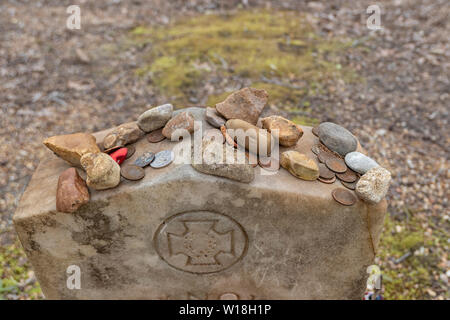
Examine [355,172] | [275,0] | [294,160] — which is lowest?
[355,172]

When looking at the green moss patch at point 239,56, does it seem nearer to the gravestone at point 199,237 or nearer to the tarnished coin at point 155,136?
the tarnished coin at point 155,136

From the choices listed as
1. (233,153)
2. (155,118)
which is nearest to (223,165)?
(233,153)

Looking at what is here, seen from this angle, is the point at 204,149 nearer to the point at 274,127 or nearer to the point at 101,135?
the point at 274,127

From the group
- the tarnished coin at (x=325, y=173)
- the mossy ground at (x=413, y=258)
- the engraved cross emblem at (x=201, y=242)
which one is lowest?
the mossy ground at (x=413, y=258)

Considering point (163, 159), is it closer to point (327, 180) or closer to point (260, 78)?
point (327, 180)

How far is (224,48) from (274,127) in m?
3.13

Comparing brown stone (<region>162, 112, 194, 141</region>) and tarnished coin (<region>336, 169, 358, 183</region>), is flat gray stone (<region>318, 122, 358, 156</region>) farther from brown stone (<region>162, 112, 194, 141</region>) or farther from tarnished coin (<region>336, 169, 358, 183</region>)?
A: brown stone (<region>162, 112, 194, 141</region>)

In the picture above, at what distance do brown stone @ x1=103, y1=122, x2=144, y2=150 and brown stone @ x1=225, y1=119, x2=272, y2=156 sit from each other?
22.9 inches

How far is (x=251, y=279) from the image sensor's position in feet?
8.14

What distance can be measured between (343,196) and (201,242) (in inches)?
34.0

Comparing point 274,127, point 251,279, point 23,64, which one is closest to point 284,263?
point 251,279

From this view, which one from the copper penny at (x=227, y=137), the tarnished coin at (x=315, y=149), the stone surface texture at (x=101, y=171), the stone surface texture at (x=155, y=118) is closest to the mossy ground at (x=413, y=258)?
the tarnished coin at (x=315, y=149)

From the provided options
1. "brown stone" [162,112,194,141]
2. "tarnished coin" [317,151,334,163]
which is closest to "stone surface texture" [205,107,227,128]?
"brown stone" [162,112,194,141]

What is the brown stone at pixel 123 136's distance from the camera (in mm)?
2332
